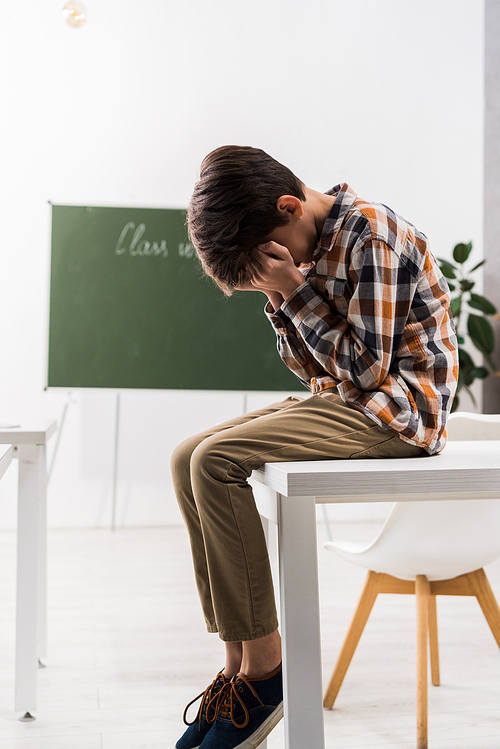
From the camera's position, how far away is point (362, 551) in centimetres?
140

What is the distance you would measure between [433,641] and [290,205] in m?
1.11

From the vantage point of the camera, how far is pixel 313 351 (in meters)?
1.01

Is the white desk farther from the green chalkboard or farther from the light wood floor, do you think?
the green chalkboard

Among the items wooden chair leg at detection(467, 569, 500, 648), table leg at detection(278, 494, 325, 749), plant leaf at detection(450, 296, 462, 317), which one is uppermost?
plant leaf at detection(450, 296, 462, 317)

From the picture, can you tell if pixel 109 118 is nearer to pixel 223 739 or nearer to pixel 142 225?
pixel 142 225

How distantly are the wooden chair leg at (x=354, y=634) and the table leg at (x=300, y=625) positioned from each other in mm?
637

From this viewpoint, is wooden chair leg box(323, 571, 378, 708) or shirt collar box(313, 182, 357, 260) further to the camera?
wooden chair leg box(323, 571, 378, 708)

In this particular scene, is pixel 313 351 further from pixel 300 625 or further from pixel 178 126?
pixel 178 126

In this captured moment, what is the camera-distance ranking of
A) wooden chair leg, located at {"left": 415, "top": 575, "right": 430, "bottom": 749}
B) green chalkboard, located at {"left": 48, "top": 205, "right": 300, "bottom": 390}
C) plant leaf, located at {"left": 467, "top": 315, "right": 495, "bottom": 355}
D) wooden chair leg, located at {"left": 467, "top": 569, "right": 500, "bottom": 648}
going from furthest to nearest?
plant leaf, located at {"left": 467, "top": 315, "right": 495, "bottom": 355}, green chalkboard, located at {"left": 48, "top": 205, "right": 300, "bottom": 390}, wooden chair leg, located at {"left": 467, "top": 569, "right": 500, "bottom": 648}, wooden chair leg, located at {"left": 415, "top": 575, "right": 430, "bottom": 749}

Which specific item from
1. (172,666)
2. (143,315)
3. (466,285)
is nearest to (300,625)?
(172,666)

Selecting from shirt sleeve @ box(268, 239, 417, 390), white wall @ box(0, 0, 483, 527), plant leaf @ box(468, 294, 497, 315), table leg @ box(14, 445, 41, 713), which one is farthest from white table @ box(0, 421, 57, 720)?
plant leaf @ box(468, 294, 497, 315)

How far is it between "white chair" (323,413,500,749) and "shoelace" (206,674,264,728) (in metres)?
0.51

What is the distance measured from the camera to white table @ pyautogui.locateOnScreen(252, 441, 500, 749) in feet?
2.50

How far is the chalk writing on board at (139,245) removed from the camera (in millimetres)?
3455
